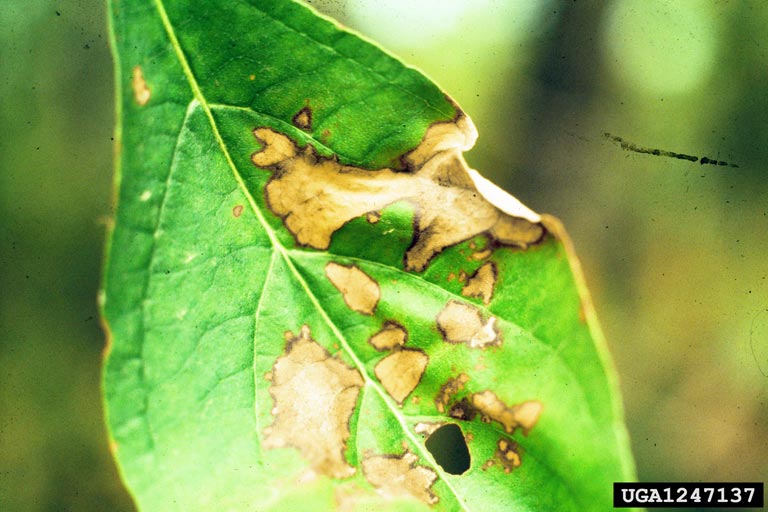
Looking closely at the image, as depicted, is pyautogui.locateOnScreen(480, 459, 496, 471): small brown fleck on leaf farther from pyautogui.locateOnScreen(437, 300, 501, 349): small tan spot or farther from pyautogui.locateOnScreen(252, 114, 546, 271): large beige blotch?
pyautogui.locateOnScreen(252, 114, 546, 271): large beige blotch

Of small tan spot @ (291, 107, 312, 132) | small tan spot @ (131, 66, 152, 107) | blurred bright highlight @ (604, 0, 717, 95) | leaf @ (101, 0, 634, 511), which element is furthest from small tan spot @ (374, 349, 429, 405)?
blurred bright highlight @ (604, 0, 717, 95)

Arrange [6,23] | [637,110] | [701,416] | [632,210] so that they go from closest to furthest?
[6,23]
[701,416]
[637,110]
[632,210]

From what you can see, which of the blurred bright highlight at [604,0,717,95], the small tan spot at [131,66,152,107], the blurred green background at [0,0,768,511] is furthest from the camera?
the blurred green background at [0,0,768,511]

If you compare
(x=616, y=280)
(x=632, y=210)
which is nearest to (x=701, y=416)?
(x=616, y=280)

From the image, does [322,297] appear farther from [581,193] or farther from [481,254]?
[581,193]

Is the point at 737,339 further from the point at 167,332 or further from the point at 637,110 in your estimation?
the point at 167,332

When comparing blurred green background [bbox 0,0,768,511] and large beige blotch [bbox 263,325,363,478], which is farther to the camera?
blurred green background [bbox 0,0,768,511]

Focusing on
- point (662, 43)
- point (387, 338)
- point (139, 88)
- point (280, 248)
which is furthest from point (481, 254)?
point (662, 43)
